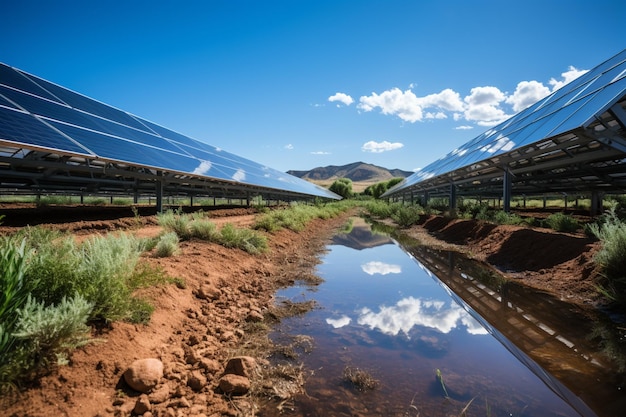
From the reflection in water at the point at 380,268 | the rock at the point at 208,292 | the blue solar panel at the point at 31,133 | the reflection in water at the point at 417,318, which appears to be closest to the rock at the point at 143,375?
the rock at the point at 208,292

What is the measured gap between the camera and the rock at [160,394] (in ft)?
8.12

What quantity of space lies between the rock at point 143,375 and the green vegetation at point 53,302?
1.48 ft

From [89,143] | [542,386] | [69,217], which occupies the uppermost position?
[89,143]

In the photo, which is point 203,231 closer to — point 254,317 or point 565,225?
point 254,317

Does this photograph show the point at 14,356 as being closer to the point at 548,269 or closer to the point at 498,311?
the point at 498,311

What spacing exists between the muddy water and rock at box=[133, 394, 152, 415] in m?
1.17

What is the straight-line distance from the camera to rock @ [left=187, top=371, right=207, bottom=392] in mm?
2770

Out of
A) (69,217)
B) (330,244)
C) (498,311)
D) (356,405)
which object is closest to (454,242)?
(330,244)

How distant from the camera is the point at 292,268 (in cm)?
791

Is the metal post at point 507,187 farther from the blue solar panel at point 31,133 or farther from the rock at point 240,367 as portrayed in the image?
the blue solar panel at point 31,133

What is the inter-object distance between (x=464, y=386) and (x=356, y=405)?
1200 mm

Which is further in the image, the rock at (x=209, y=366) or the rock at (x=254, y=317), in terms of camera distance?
the rock at (x=254, y=317)

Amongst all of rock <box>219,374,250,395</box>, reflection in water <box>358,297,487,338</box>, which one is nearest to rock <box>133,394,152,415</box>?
rock <box>219,374,250,395</box>

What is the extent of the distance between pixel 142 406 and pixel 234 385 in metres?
0.75
